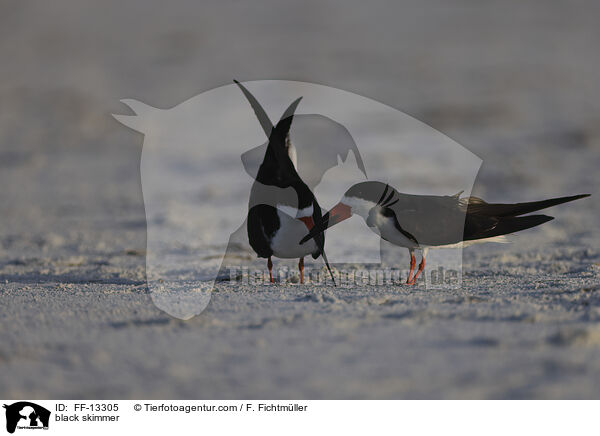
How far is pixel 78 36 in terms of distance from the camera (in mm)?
15078

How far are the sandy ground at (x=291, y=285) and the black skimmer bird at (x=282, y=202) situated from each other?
0.29 metres

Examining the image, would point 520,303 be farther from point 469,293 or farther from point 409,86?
point 409,86

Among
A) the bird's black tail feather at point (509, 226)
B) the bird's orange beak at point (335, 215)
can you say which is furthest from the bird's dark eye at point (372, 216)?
the bird's black tail feather at point (509, 226)

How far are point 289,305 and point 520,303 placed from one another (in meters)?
1.14

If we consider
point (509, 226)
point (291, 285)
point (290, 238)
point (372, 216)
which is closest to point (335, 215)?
point (372, 216)

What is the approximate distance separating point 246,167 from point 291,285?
13.2 ft

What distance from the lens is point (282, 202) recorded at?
12.9ft
